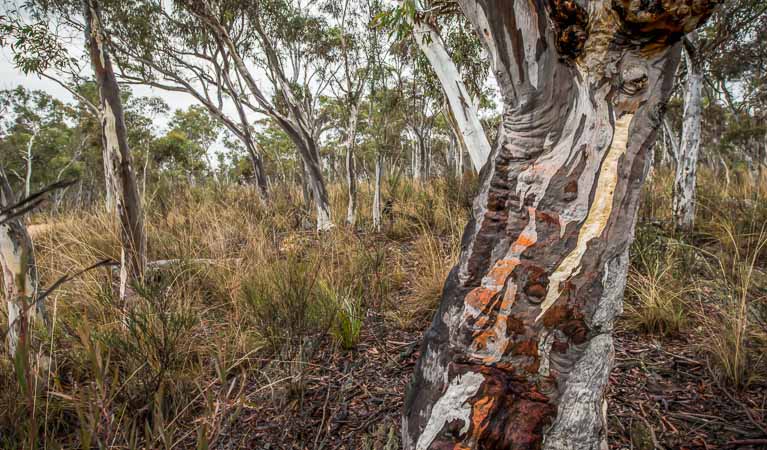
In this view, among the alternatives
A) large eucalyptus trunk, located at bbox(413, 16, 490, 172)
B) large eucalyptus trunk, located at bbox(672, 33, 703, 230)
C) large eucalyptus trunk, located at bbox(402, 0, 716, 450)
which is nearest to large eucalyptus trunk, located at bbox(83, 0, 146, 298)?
large eucalyptus trunk, located at bbox(413, 16, 490, 172)

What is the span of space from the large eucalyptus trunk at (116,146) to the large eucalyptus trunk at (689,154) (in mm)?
5866

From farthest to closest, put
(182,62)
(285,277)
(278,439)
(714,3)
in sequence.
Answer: (182,62) → (285,277) → (278,439) → (714,3)

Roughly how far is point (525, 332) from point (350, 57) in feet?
29.6

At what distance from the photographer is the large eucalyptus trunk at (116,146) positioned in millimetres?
2959

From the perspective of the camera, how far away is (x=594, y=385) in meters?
1.12

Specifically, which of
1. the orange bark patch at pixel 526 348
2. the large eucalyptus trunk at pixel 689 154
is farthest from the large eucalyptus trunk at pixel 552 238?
the large eucalyptus trunk at pixel 689 154

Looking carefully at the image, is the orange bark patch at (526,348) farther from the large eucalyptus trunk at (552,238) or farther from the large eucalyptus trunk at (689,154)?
the large eucalyptus trunk at (689,154)

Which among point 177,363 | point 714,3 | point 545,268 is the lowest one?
point 177,363

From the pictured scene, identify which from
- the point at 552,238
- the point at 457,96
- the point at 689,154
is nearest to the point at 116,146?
the point at 457,96

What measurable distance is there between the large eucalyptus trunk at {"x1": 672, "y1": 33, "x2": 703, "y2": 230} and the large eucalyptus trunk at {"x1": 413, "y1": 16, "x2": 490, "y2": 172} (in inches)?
110

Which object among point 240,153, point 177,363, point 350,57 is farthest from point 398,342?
point 240,153

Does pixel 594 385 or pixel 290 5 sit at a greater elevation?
pixel 290 5

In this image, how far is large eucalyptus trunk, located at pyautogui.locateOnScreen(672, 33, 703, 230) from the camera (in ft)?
14.2

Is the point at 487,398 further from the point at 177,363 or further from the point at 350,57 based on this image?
the point at 350,57
